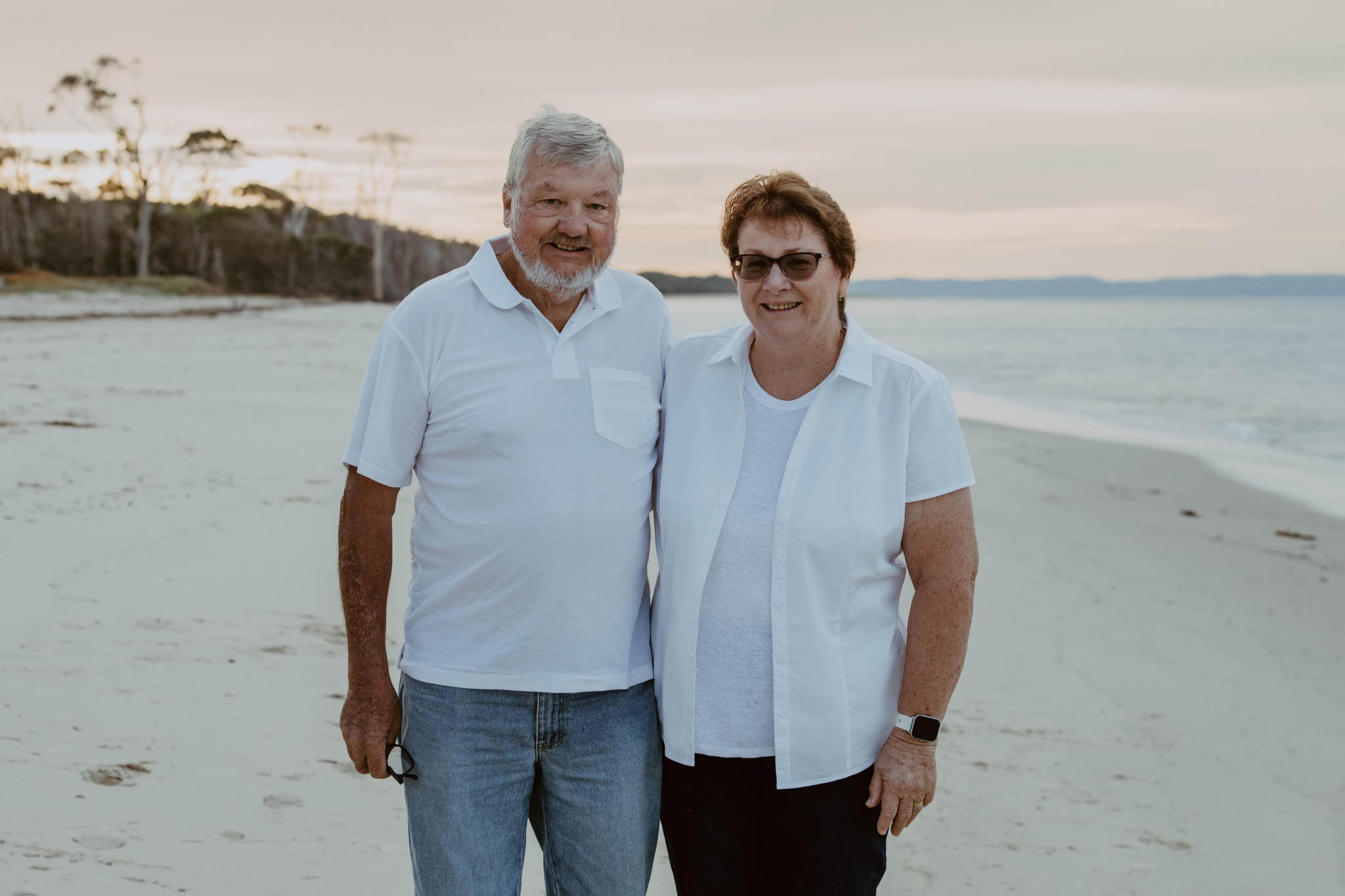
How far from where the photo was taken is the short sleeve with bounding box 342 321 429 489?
6.91ft

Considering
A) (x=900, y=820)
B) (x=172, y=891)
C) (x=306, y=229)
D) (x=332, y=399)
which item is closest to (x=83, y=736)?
(x=172, y=891)

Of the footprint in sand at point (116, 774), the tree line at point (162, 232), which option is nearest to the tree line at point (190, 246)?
the tree line at point (162, 232)

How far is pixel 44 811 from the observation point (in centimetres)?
294

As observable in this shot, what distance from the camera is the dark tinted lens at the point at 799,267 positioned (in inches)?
82.3

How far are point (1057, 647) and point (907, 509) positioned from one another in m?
3.54

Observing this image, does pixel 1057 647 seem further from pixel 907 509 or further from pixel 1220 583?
pixel 907 509

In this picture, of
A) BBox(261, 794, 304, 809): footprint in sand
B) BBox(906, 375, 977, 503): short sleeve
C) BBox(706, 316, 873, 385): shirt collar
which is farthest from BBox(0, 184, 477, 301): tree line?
BBox(906, 375, 977, 503): short sleeve

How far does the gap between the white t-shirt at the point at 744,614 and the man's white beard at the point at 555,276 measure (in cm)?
49

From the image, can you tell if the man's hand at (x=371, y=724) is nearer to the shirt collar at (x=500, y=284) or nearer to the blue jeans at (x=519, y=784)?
the blue jeans at (x=519, y=784)

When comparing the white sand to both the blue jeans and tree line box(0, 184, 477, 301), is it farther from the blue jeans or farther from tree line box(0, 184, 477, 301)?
tree line box(0, 184, 477, 301)

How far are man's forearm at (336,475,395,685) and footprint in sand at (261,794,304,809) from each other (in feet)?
4.14

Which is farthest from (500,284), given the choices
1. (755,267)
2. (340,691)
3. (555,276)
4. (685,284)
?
(685,284)

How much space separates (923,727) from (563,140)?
142 centimetres

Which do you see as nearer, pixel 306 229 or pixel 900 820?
pixel 900 820
